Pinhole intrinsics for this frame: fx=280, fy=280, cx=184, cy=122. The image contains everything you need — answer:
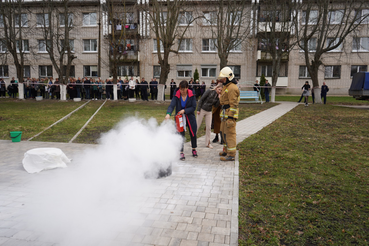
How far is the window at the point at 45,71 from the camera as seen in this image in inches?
1553

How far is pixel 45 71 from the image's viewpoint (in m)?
39.5

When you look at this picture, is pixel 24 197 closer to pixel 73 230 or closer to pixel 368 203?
pixel 73 230

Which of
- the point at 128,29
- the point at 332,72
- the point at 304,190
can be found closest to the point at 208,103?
the point at 304,190

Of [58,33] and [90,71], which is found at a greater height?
[58,33]

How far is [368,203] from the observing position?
4879 mm

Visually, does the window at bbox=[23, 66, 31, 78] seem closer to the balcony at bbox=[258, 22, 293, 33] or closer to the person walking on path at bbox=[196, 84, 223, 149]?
the balcony at bbox=[258, 22, 293, 33]

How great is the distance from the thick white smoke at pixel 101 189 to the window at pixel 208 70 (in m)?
31.0

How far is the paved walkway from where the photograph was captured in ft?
11.9

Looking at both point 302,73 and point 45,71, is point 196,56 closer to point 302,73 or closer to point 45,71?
point 302,73

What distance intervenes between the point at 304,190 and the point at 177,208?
8.58 feet

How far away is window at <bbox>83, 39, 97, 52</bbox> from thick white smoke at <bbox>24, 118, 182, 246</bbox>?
33787 mm

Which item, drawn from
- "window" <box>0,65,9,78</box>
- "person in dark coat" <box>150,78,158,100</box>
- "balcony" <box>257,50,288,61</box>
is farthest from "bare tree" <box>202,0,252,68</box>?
"window" <box>0,65,9,78</box>

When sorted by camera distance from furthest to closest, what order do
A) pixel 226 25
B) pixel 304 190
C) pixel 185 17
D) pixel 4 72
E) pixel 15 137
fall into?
pixel 4 72, pixel 185 17, pixel 226 25, pixel 15 137, pixel 304 190

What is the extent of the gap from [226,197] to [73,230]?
2.57m
